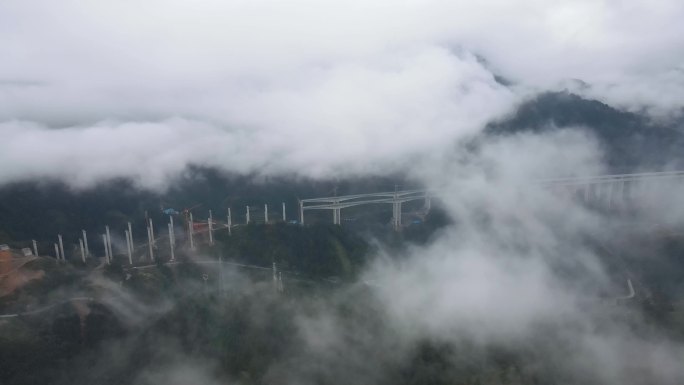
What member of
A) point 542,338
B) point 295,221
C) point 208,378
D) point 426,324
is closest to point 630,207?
point 542,338

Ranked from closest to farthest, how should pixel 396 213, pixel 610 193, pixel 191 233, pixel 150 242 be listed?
pixel 150 242, pixel 191 233, pixel 396 213, pixel 610 193

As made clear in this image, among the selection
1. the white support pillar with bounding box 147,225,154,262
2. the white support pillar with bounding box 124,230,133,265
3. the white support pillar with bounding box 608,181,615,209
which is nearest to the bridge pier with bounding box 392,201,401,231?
the white support pillar with bounding box 147,225,154,262

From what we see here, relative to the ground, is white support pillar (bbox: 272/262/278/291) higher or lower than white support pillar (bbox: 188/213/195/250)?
lower

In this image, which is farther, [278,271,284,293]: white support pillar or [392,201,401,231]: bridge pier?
[392,201,401,231]: bridge pier

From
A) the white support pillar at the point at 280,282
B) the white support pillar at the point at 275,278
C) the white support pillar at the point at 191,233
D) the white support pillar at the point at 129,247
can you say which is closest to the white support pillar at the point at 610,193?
the white support pillar at the point at 280,282

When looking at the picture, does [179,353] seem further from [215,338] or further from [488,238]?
[488,238]

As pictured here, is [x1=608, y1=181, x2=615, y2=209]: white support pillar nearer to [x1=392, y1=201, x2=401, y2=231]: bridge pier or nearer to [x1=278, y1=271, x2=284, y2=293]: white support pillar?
[x1=392, y1=201, x2=401, y2=231]: bridge pier

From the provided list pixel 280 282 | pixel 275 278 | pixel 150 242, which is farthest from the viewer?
pixel 150 242

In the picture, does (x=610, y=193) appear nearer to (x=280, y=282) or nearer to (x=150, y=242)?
(x=280, y=282)

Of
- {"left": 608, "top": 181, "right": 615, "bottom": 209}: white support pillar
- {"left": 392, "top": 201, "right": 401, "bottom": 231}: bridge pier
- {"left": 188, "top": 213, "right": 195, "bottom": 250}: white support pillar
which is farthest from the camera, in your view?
{"left": 608, "top": 181, "right": 615, "bottom": 209}: white support pillar

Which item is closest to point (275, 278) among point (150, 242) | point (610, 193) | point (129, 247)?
point (150, 242)

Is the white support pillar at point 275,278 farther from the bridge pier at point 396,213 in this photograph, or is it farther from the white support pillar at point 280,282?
the bridge pier at point 396,213
